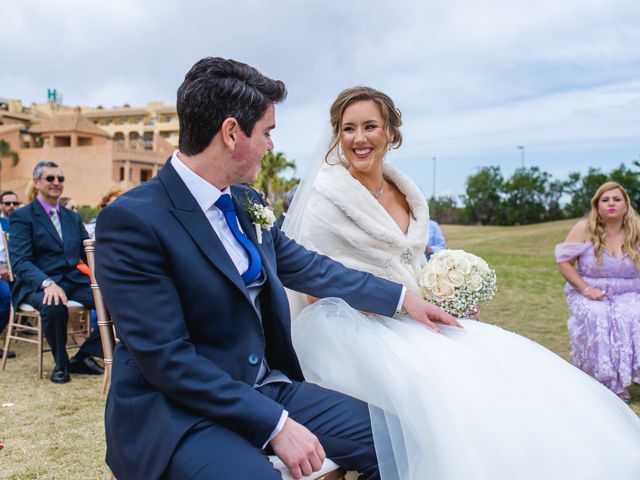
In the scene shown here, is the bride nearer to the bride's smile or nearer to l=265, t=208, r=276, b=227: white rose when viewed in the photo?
the bride's smile

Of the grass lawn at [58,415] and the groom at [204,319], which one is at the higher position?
the groom at [204,319]

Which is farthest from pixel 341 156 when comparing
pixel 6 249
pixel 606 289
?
pixel 6 249

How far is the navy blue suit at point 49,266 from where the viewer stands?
6.43 metres

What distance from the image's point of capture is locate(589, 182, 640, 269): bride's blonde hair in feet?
20.2

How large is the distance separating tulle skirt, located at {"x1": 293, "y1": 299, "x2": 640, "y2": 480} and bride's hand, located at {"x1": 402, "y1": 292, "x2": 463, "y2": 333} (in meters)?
0.09

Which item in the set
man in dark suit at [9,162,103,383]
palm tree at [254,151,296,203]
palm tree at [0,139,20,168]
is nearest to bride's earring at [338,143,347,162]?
man in dark suit at [9,162,103,383]

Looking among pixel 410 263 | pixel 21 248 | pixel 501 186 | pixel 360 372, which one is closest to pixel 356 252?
pixel 410 263

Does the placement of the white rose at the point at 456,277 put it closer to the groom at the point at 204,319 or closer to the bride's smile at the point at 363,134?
the bride's smile at the point at 363,134

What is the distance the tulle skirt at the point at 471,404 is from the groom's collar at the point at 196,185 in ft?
3.23

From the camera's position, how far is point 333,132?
4.07m

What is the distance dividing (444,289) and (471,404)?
1.14 m

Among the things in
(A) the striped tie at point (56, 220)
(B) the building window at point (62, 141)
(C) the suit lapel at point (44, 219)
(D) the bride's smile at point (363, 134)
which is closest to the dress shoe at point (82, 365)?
(C) the suit lapel at point (44, 219)

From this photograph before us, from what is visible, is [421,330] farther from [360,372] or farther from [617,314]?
[617,314]

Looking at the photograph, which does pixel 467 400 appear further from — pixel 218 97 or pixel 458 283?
pixel 218 97
